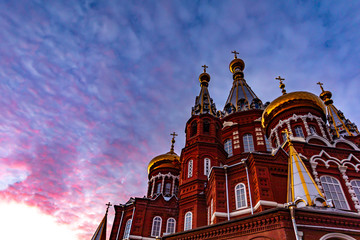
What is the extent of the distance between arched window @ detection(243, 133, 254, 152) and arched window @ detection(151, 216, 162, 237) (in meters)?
9.79

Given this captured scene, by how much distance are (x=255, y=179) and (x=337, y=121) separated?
848 inches

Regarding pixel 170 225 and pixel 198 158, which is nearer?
pixel 198 158

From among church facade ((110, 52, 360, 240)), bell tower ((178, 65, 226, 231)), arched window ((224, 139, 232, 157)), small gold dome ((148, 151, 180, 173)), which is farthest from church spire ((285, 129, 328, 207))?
small gold dome ((148, 151, 180, 173))

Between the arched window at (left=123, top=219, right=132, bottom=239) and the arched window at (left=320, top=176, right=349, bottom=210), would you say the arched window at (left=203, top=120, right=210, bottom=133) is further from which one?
the arched window at (left=320, top=176, right=349, bottom=210)

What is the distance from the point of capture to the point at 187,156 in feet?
68.5

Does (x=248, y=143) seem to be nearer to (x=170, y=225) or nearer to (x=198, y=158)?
(x=198, y=158)

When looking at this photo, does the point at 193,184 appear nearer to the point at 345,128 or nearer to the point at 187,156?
the point at 187,156

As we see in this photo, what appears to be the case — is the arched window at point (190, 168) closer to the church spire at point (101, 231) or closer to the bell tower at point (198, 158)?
the bell tower at point (198, 158)

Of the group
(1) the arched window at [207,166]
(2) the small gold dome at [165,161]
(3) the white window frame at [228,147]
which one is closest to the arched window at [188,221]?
(1) the arched window at [207,166]

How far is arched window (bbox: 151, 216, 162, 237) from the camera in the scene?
65.7 feet

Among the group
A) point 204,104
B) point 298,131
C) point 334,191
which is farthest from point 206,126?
point 334,191

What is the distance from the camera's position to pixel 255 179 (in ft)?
44.9

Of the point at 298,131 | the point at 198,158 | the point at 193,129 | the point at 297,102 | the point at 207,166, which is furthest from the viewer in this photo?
the point at 193,129

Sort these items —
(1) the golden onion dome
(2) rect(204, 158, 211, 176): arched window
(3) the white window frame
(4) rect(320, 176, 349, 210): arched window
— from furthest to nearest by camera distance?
(3) the white window frame → (2) rect(204, 158, 211, 176): arched window → (1) the golden onion dome → (4) rect(320, 176, 349, 210): arched window
